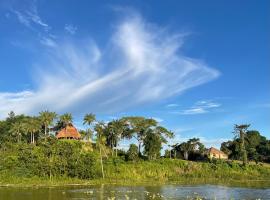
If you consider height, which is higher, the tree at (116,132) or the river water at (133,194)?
the tree at (116,132)

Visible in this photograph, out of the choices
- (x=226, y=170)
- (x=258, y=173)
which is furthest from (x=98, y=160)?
(x=258, y=173)

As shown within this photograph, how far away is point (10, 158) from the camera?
85.6 metres

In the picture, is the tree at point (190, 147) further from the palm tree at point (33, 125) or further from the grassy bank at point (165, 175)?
the palm tree at point (33, 125)

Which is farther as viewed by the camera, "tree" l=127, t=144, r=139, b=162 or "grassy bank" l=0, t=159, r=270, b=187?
"tree" l=127, t=144, r=139, b=162

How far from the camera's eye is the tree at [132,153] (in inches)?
3826

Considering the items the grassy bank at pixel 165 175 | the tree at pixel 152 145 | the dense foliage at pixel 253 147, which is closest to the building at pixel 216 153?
the dense foliage at pixel 253 147

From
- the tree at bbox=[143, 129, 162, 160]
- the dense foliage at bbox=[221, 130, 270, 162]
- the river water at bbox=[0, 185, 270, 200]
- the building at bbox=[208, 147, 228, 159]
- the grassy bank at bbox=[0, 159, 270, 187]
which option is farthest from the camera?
the building at bbox=[208, 147, 228, 159]

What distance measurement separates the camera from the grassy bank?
7869cm

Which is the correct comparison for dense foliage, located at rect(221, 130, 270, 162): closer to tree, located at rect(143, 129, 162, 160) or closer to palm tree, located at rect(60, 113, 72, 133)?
tree, located at rect(143, 129, 162, 160)

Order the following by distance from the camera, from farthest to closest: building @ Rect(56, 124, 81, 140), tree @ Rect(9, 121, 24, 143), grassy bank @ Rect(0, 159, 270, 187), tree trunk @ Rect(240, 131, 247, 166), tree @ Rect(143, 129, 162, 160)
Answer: tree @ Rect(9, 121, 24, 143), building @ Rect(56, 124, 81, 140), tree trunk @ Rect(240, 131, 247, 166), tree @ Rect(143, 129, 162, 160), grassy bank @ Rect(0, 159, 270, 187)

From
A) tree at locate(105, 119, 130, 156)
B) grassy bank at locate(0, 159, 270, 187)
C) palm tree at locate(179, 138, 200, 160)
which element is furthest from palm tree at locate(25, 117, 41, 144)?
palm tree at locate(179, 138, 200, 160)

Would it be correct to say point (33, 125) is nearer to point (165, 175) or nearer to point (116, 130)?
point (116, 130)

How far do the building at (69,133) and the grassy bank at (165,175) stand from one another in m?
15.2

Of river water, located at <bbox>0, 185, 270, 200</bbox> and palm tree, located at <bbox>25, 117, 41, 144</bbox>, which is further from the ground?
palm tree, located at <bbox>25, 117, 41, 144</bbox>
